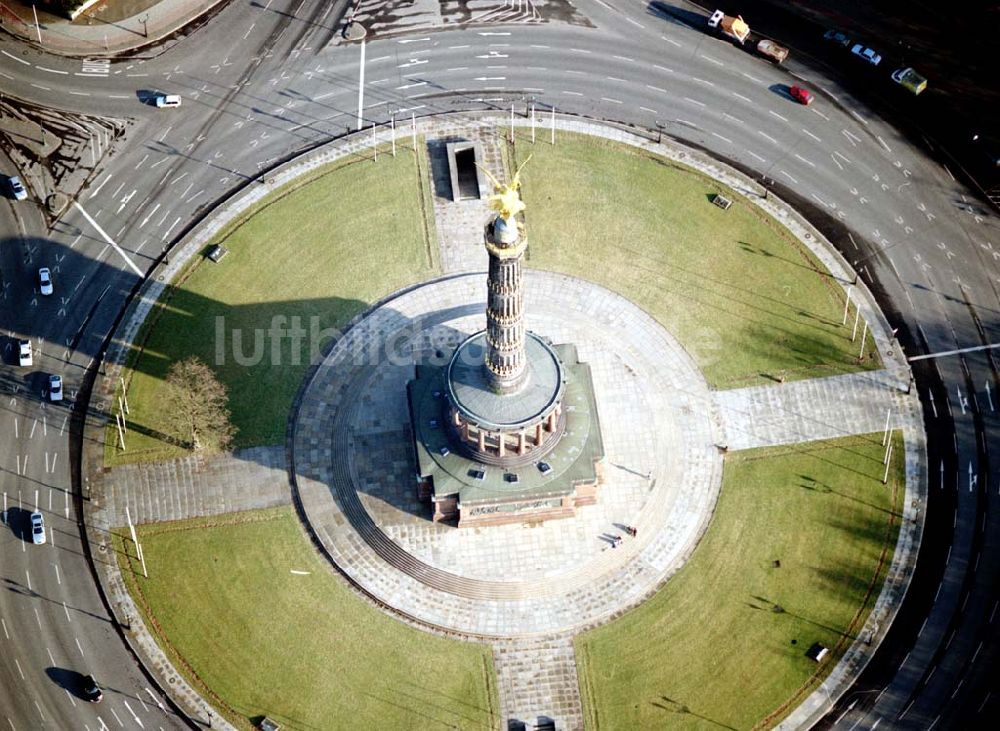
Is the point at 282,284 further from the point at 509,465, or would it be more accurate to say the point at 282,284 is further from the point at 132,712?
the point at 132,712

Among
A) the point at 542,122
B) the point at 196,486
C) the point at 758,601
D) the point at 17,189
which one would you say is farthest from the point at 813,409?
the point at 17,189

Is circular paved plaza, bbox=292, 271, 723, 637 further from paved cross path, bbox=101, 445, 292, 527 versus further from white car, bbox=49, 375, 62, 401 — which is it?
white car, bbox=49, 375, 62, 401

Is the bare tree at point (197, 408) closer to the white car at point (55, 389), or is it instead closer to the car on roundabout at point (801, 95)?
the white car at point (55, 389)

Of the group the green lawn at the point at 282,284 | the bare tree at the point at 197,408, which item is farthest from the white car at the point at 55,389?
the bare tree at the point at 197,408

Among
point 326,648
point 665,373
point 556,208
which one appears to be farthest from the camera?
point 556,208

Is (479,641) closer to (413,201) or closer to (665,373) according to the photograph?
(665,373)

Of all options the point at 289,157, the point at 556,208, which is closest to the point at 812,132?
the point at 556,208

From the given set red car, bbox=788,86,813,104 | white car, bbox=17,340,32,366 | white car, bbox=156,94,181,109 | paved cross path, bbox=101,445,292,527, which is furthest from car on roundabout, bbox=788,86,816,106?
white car, bbox=17,340,32,366
